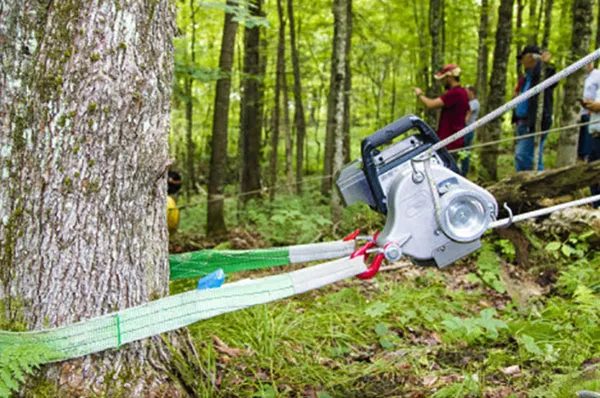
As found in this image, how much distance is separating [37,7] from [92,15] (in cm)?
23

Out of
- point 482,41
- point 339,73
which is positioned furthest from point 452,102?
point 482,41

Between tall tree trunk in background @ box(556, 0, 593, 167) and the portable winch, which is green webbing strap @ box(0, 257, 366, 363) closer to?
the portable winch

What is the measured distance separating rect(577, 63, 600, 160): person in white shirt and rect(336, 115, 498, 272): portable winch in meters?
4.65

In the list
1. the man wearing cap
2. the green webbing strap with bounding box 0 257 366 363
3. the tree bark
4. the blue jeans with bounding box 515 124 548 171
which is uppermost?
the man wearing cap

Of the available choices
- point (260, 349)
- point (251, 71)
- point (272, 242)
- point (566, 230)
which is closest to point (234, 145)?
point (251, 71)

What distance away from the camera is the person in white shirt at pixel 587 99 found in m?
6.19

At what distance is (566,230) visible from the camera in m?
5.47

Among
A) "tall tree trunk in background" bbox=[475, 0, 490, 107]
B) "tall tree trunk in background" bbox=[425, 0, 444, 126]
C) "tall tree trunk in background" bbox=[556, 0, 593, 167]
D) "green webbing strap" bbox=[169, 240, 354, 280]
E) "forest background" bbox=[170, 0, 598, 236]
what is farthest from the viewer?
"tall tree trunk in background" bbox=[475, 0, 490, 107]

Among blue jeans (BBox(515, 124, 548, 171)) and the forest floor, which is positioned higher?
blue jeans (BBox(515, 124, 548, 171))

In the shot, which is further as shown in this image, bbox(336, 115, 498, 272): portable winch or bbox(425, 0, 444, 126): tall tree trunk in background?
bbox(425, 0, 444, 126): tall tree trunk in background

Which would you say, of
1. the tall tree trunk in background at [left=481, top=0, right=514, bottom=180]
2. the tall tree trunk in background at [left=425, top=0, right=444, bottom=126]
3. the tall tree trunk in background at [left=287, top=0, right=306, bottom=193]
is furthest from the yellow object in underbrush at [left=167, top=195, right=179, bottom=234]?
the tall tree trunk in background at [left=425, top=0, right=444, bottom=126]

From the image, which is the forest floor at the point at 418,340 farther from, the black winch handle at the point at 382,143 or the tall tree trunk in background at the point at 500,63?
the tall tree trunk in background at the point at 500,63

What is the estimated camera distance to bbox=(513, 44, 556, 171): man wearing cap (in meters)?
6.91

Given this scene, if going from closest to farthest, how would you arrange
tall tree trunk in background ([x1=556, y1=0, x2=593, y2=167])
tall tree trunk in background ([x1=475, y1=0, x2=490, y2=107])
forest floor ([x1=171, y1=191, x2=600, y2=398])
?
forest floor ([x1=171, y1=191, x2=600, y2=398]), tall tree trunk in background ([x1=556, y1=0, x2=593, y2=167]), tall tree trunk in background ([x1=475, y1=0, x2=490, y2=107])
